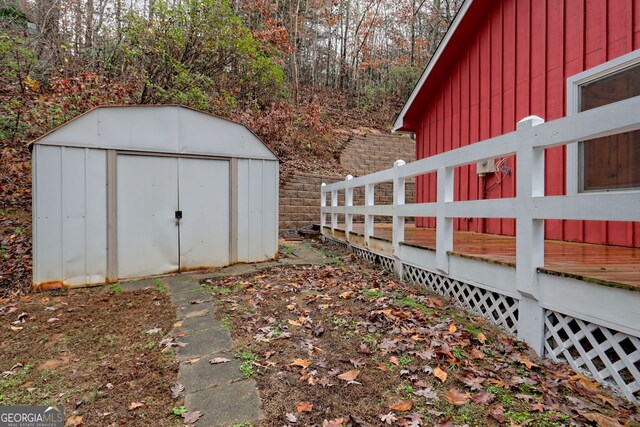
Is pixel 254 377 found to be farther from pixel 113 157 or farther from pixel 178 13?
pixel 178 13

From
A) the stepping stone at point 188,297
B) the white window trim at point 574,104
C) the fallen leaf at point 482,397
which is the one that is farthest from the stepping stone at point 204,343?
the white window trim at point 574,104

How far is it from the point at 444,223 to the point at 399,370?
1.80 m

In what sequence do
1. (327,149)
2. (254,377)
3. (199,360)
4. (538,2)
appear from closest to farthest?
(254,377) < (199,360) < (538,2) < (327,149)

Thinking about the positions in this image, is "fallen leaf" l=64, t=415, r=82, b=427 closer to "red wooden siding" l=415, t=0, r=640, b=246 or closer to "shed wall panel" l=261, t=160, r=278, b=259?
"shed wall panel" l=261, t=160, r=278, b=259

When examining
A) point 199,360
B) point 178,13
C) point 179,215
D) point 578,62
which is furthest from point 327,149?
point 199,360

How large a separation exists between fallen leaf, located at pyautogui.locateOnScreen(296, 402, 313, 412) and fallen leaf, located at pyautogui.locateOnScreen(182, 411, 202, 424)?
628 mm

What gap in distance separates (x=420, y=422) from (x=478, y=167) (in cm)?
493

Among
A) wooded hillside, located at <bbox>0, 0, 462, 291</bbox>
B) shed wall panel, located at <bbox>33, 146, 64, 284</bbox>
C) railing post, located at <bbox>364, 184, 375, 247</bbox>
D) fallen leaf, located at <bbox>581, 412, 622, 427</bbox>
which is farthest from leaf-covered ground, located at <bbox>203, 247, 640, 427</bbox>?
wooded hillside, located at <bbox>0, 0, 462, 291</bbox>

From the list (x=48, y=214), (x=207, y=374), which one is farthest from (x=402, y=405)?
(x=48, y=214)

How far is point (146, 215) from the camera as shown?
17.9 ft

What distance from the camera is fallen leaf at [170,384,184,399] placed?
2340mm

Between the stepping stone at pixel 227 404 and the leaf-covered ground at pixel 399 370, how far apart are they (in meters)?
0.09

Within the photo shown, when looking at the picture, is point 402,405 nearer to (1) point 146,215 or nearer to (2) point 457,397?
(2) point 457,397

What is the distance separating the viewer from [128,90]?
824 cm
